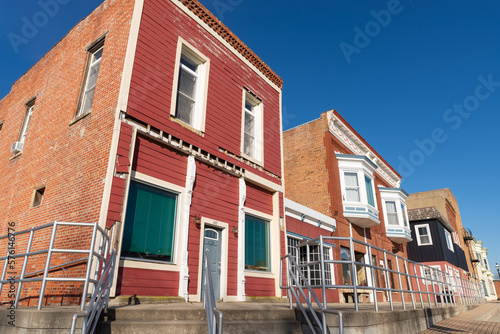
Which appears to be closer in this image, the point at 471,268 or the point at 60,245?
the point at 60,245

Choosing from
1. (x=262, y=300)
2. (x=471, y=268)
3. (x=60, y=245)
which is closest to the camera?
(x=60, y=245)

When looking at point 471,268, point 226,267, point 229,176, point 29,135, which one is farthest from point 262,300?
point 471,268

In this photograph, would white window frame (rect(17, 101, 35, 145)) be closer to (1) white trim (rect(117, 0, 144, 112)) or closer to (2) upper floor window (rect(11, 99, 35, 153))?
(2) upper floor window (rect(11, 99, 35, 153))

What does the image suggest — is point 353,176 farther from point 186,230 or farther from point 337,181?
point 186,230

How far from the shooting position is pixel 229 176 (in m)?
11.0

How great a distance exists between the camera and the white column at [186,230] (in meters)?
8.41

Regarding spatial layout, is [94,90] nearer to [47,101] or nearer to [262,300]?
[47,101]

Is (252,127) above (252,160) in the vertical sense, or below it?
above

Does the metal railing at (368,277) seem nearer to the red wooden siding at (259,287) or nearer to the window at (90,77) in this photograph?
the red wooden siding at (259,287)

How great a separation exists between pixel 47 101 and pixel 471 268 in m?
51.6

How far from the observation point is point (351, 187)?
19281 millimetres

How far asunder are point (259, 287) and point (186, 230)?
345 cm

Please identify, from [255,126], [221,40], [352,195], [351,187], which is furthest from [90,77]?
[352,195]

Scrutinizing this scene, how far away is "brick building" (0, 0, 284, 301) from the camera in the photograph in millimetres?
8000
